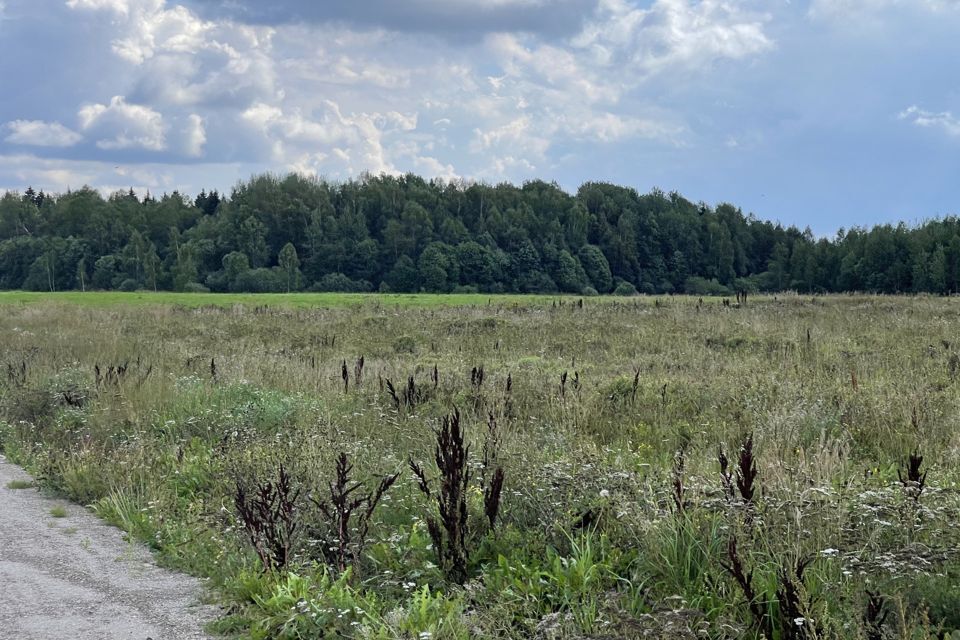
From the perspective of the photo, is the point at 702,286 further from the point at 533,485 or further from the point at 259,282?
the point at 533,485

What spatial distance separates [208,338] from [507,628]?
22.4 metres

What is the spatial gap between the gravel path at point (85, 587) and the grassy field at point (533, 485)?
0.88 ft

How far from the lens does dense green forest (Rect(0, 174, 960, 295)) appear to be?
115250 millimetres

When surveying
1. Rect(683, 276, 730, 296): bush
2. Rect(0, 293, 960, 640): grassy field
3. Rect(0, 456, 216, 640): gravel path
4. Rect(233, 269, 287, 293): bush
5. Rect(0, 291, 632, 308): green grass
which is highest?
Rect(683, 276, 730, 296): bush

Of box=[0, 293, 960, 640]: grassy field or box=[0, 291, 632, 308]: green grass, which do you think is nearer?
box=[0, 293, 960, 640]: grassy field

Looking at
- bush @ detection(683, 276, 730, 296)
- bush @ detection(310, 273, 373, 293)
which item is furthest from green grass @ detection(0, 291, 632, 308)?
bush @ detection(683, 276, 730, 296)

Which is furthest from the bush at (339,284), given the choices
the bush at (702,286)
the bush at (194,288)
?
the bush at (702,286)

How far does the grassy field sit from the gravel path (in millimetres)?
270

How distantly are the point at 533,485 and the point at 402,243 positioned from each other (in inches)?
4681

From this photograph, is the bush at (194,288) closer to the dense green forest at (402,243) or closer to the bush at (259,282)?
the dense green forest at (402,243)

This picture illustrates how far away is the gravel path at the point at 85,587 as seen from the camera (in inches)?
Result: 192

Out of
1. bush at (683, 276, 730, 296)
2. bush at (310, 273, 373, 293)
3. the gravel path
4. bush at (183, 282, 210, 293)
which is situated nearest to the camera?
the gravel path

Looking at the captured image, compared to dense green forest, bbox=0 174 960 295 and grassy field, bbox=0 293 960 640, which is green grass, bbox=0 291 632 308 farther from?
dense green forest, bbox=0 174 960 295

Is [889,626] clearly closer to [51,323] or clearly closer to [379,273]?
[51,323]
